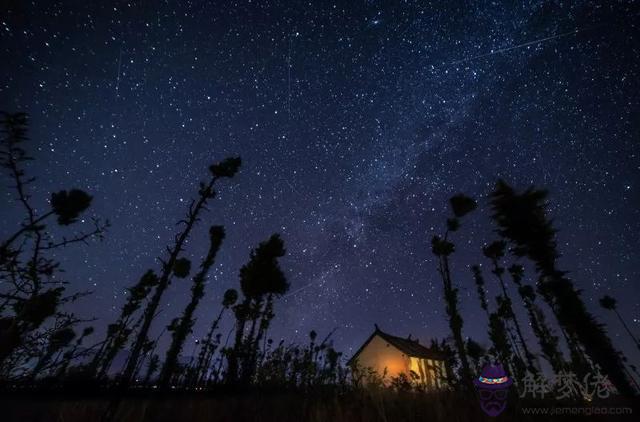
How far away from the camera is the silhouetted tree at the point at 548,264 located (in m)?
10.8

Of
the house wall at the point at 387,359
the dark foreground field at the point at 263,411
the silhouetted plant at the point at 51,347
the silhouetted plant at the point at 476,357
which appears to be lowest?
the dark foreground field at the point at 263,411

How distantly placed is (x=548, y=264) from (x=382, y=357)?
2739cm

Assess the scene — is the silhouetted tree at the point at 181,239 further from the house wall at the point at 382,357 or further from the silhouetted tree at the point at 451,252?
the house wall at the point at 382,357

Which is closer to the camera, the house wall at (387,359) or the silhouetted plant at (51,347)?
the silhouetted plant at (51,347)

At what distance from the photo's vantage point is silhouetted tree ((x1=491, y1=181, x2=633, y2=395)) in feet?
35.5

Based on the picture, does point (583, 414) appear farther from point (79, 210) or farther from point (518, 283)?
point (518, 283)

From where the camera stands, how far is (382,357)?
35.3m

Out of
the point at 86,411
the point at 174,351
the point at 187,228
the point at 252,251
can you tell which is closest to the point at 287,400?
the point at 86,411

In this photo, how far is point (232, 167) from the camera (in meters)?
15.5

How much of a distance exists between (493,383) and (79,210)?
50.9 ft

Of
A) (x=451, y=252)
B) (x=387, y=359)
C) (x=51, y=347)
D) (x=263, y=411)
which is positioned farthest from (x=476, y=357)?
(x=51, y=347)

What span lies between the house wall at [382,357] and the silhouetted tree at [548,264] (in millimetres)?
23020

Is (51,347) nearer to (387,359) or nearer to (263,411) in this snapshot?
(263,411)

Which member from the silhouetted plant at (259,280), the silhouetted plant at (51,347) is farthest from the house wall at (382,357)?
the silhouetted plant at (51,347)
